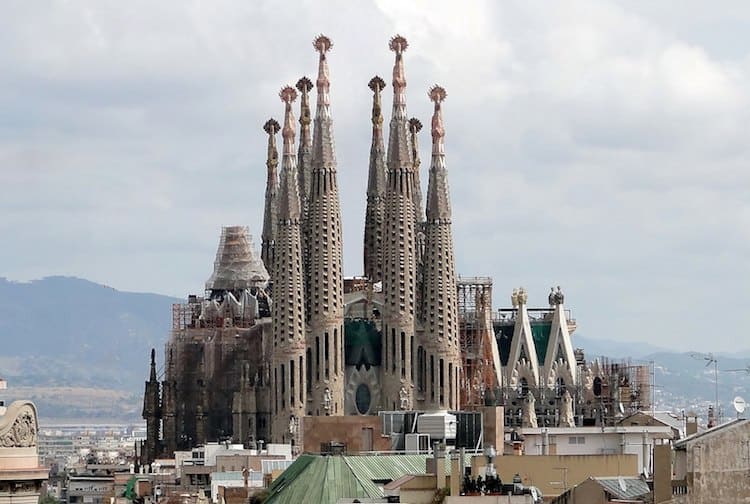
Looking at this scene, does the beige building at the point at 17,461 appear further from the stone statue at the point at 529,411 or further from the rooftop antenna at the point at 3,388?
the stone statue at the point at 529,411

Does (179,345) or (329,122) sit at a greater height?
(329,122)

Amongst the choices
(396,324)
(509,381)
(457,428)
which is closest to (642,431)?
(457,428)

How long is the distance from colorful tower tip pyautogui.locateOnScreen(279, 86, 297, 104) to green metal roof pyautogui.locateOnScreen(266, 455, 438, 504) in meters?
88.1

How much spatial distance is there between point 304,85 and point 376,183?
277 inches

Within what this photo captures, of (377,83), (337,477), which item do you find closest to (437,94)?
(377,83)

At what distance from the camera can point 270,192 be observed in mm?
167000

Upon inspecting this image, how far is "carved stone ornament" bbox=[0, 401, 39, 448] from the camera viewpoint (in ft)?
114

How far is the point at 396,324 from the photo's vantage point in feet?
479

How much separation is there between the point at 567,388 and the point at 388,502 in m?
103

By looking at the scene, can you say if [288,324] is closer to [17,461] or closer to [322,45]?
[322,45]

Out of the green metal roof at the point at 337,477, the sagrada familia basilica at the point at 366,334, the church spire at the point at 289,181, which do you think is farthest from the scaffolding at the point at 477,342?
the green metal roof at the point at 337,477

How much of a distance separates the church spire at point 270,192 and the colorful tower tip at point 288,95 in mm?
9878

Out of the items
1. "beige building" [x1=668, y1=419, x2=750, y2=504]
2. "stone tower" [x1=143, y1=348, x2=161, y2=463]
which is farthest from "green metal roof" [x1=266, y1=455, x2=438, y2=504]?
"stone tower" [x1=143, y1=348, x2=161, y2=463]

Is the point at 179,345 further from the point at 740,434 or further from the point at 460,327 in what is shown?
the point at 740,434
